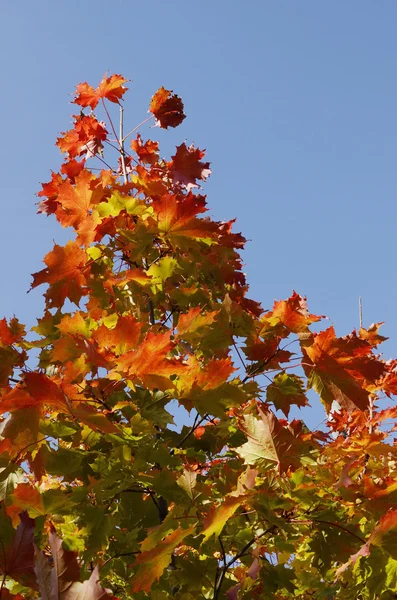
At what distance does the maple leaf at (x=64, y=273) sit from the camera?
2.67m

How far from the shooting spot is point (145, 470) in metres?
2.06

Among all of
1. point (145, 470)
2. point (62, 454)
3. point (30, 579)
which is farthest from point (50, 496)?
point (30, 579)

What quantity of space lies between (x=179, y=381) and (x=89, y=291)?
3.81ft

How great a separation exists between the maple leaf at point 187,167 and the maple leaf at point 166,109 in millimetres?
484

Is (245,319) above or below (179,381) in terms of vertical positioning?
above

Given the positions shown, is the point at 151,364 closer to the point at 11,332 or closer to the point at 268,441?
the point at 268,441

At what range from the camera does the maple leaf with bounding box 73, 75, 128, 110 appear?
385 cm

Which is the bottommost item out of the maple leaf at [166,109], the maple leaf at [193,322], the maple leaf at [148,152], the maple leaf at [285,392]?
the maple leaf at [285,392]

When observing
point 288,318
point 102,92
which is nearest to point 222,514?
point 288,318

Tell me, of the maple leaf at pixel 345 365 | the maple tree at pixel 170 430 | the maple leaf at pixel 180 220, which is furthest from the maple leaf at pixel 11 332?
the maple leaf at pixel 345 365

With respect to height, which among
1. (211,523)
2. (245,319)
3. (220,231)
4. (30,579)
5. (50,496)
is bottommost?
(30,579)

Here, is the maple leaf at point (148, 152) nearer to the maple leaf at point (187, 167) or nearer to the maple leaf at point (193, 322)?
the maple leaf at point (187, 167)

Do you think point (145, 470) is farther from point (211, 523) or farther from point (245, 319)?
point (245, 319)

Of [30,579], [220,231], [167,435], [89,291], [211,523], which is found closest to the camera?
[30,579]
